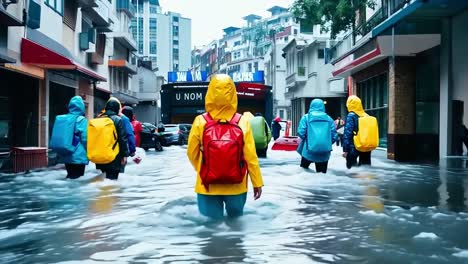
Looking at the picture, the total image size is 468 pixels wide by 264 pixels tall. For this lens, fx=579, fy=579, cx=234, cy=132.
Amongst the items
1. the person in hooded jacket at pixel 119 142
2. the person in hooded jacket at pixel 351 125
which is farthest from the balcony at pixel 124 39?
the person in hooded jacket at pixel 119 142

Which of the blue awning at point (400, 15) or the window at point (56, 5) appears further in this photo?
the window at point (56, 5)

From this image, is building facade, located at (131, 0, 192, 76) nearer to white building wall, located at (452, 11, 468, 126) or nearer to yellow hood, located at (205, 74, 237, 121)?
white building wall, located at (452, 11, 468, 126)

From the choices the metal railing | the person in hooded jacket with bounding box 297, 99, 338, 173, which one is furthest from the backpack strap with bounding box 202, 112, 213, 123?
the metal railing

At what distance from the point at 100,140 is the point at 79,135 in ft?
3.32

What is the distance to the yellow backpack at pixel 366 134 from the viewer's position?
39.3 ft

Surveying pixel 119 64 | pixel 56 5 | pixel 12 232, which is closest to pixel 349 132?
pixel 12 232

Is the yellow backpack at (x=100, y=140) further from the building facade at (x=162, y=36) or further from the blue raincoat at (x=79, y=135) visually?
the building facade at (x=162, y=36)

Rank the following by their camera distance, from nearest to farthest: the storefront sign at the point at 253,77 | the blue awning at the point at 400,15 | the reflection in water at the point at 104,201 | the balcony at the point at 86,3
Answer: the reflection in water at the point at 104,201 → the blue awning at the point at 400,15 → the balcony at the point at 86,3 → the storefront sign at the point at 253,77

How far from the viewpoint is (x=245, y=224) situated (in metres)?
6.34

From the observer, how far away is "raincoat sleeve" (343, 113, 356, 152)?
1212 centimetres

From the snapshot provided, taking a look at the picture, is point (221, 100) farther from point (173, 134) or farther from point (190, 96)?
point (190, 96)

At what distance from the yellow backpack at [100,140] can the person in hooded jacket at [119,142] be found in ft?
0.59

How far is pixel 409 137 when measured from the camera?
18.3 meters

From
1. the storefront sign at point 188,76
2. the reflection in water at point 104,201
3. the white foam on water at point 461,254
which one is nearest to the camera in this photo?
the white foam on water at point 461,254
